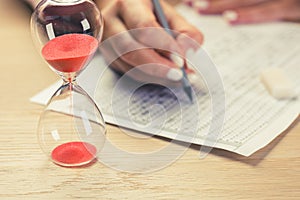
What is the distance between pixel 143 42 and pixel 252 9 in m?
0.38

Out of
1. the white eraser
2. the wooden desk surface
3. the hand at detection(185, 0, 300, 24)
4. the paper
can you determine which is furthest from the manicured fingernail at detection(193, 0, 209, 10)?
the wooden desk surface

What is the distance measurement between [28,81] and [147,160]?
0.88ft

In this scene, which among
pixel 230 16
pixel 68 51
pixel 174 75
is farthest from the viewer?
pixel 230 16

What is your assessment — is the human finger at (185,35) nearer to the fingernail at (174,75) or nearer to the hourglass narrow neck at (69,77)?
the fingernail at (174,75)

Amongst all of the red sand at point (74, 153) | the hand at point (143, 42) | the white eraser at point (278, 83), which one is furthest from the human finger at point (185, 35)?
the red sand at point (74, 153)

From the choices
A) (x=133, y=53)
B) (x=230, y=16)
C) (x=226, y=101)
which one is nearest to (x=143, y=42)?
(x=133, y=53)

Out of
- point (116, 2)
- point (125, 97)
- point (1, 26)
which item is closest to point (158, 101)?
point (125, 97)

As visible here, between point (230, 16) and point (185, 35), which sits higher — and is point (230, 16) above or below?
below

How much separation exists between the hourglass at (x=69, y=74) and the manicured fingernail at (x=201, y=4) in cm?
50

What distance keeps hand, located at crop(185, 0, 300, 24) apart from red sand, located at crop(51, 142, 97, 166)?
49 centimetres

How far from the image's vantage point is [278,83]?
2.57ft

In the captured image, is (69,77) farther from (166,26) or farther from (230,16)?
(230,16)

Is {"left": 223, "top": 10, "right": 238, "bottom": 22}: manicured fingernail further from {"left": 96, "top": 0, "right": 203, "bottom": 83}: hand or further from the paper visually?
{"left": 96, "top": 0, "right": 203, "bottom": 83}: hand

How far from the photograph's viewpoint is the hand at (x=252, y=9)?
1.03m
